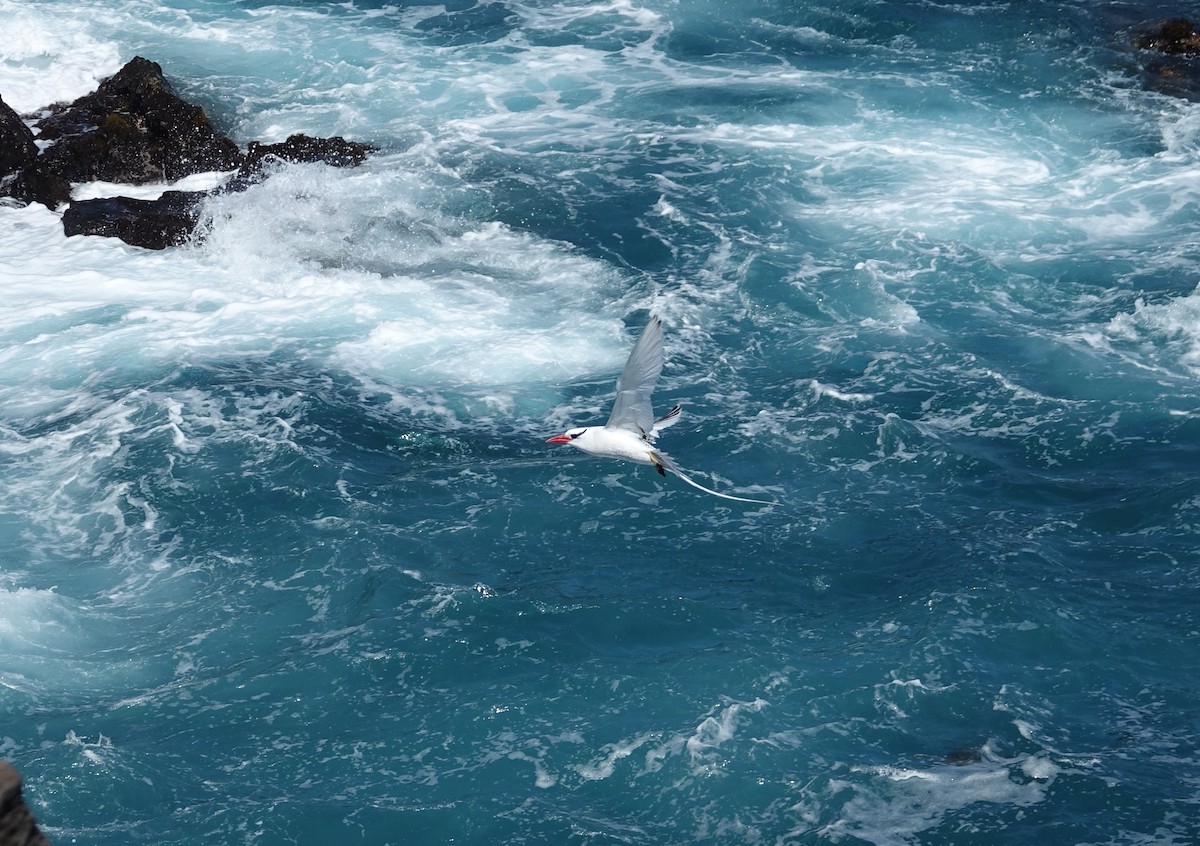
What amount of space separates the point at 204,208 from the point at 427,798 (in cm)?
1422

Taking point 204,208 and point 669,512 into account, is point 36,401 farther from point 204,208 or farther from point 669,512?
point 669,512

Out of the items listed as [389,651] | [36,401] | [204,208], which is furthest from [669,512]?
[204,208]

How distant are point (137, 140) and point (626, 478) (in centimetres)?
1348

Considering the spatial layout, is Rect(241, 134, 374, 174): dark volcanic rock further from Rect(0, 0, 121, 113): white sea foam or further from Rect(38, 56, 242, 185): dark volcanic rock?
Rect(0, 0, 121, 113): white sea foam

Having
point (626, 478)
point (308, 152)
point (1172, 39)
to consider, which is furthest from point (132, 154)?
point (1172, 39)

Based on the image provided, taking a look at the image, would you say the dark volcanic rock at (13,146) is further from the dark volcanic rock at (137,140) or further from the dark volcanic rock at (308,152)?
the dark volcanic rock at (308,152)

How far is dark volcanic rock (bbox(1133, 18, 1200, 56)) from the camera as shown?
2939cm

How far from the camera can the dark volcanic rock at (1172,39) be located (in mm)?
29391

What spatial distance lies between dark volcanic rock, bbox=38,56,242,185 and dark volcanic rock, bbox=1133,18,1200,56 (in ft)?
64.7

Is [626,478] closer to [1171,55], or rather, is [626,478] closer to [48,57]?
[1171,55]

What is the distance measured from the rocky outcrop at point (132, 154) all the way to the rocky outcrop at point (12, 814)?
62.0 feet

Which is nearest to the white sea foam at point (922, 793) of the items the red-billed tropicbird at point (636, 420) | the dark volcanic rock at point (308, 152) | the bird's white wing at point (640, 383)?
the red-billed tropicbird at point (636, 420)

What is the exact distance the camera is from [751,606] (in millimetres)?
14727

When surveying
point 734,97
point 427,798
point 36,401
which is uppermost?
point 734,97
